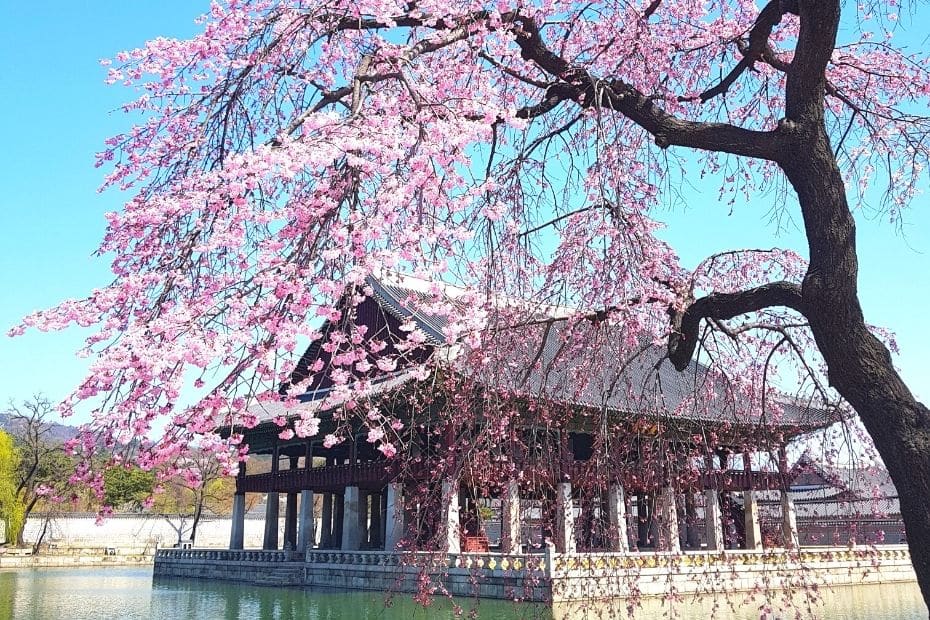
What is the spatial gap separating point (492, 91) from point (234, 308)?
239 centimetres

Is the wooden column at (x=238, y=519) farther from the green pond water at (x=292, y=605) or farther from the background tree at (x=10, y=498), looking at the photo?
the background tree at (x=10, y=498)

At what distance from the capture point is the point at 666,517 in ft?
17.0

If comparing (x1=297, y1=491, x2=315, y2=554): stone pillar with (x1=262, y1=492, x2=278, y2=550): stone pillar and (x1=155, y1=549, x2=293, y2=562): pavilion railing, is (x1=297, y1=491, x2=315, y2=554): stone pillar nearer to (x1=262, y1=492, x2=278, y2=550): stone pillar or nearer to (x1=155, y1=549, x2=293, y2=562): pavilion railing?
(x1=155, y1=549, x2=293, y2=562): pavilion railing

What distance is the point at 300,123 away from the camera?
3.76 meters

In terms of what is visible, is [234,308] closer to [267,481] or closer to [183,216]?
[183,216]

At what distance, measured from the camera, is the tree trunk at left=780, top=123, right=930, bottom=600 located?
3.54m

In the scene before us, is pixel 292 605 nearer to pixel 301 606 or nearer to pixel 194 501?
pixel 301 606

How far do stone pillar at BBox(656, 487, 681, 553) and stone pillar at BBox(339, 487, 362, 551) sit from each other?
48.8 ft

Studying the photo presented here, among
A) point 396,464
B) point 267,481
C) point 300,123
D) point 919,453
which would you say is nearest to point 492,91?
point 300,123

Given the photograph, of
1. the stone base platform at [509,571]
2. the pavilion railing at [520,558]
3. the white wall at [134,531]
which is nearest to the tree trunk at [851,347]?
the pavilion railing at [520,558]

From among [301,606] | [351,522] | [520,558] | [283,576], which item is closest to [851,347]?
[520,558]

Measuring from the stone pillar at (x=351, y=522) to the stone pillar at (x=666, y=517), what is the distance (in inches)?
586

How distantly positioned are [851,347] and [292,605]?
14.5 metres

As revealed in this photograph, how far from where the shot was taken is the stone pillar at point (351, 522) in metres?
19.5
